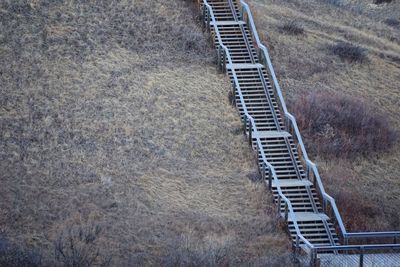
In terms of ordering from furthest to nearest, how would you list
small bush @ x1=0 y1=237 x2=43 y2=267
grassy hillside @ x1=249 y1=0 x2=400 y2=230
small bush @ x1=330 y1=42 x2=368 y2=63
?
small bush @ x1=330 y1=42 x2=368 y2=63 < grassy hillside @ x1=249 y1=0 x2=400 y2=230 < small bush @ x1=0 y1=237 x2=43 y2=267

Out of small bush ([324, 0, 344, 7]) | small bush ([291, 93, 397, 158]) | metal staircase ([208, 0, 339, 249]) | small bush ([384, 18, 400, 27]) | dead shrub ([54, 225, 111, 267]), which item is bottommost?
small bush ([324, 0, 344, 7])

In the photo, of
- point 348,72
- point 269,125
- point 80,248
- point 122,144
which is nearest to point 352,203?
point 269,125

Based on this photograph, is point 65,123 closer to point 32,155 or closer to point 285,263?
point 32,155

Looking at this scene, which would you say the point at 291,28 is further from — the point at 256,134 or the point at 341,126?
the point at 256,134

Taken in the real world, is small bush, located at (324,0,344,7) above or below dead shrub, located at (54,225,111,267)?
below

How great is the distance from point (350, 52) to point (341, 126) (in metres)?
6.68

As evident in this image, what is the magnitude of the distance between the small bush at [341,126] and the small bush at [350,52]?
13.9 feet

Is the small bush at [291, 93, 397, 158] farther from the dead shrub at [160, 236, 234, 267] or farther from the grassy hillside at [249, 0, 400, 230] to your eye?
the dead shrub at [160, 236, 234, 267]

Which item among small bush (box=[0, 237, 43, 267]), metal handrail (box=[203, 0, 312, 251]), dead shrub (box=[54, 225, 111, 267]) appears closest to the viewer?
small bush (box=[0, 237, 43, 267])

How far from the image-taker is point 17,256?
72.0 feet

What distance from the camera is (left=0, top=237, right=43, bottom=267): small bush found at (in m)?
21.6

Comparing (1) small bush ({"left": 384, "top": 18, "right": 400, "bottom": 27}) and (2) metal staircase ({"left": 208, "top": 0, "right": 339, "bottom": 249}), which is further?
(1) small bush ({"left": 384, "top": 18, "right": 400, "bottom": 27})

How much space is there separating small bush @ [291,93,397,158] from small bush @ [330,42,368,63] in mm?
4246

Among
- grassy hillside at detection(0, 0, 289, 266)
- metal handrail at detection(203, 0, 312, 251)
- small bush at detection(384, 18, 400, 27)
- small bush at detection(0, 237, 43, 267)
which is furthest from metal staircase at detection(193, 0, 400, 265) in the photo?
small bush at detection(384, 18, 400, 27)
